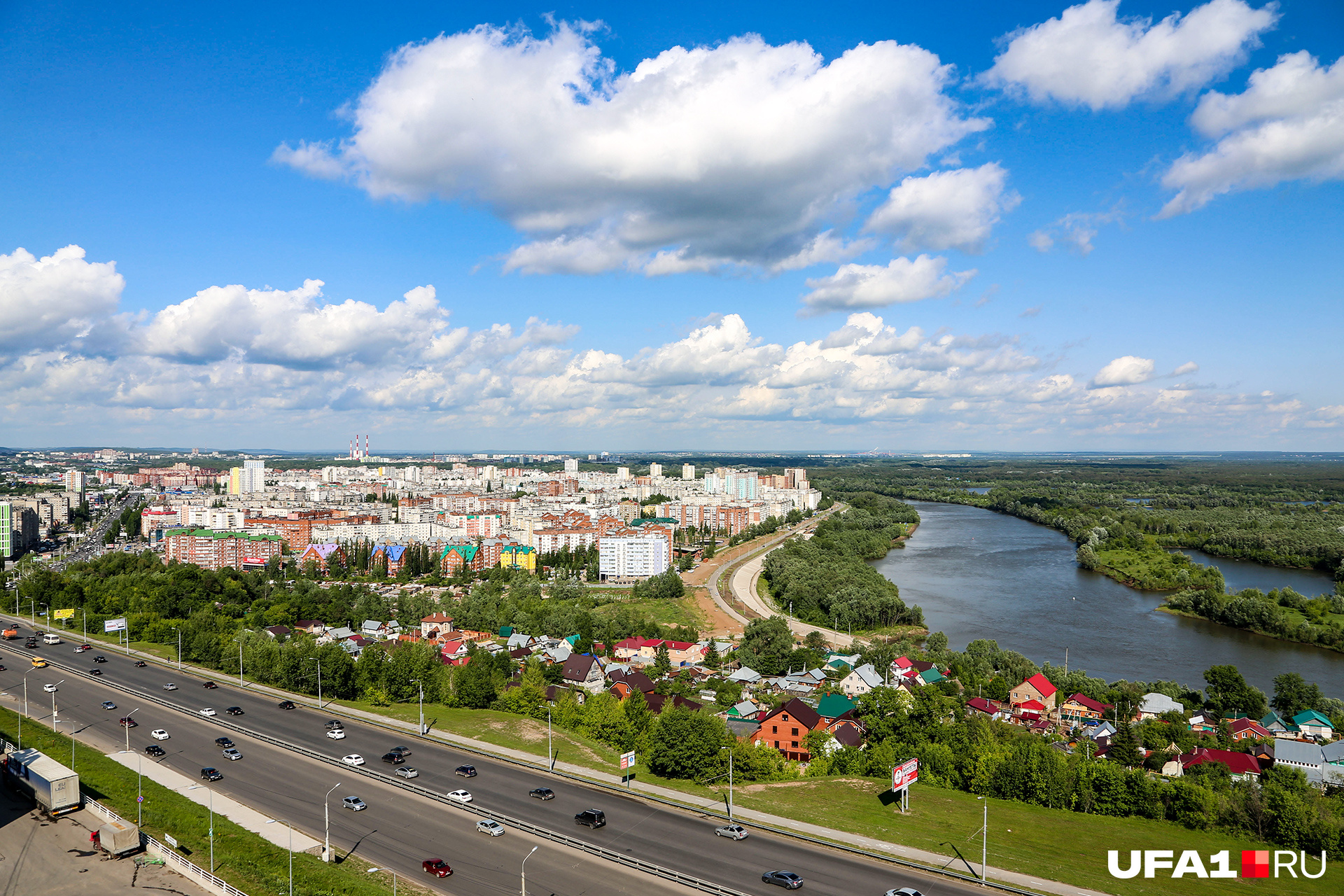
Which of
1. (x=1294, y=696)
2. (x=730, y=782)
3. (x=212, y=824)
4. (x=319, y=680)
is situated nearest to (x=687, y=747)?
(x=730, y=782)

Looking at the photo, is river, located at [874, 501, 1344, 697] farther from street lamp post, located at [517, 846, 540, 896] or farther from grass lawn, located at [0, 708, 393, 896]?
grass lawn, located at [0, 708, 393, 896]

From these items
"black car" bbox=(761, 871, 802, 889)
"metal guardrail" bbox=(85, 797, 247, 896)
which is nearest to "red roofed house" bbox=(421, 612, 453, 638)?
"metal guardrail" bbox=(85, 797, 247, 896)

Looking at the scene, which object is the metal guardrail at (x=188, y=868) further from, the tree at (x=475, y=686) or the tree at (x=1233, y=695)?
the tree at (x=1233, y=695)

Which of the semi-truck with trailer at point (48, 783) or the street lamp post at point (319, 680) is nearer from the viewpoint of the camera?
the semi-truck with trailer at point (48, 783)

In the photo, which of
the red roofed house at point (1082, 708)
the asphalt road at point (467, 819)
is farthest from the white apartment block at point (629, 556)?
the asphalt road at point (467, 819)

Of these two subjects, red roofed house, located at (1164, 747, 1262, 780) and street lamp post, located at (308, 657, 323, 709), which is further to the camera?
street lamp post, located at (308, 657, 323, 709)

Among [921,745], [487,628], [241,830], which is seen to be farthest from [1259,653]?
[241,830]

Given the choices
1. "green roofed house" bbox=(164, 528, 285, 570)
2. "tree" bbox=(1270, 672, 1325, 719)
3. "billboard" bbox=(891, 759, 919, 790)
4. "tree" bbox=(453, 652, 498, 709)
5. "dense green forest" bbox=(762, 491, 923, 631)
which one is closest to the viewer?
"billboard" bbox=(891, 759, 919, 790)
